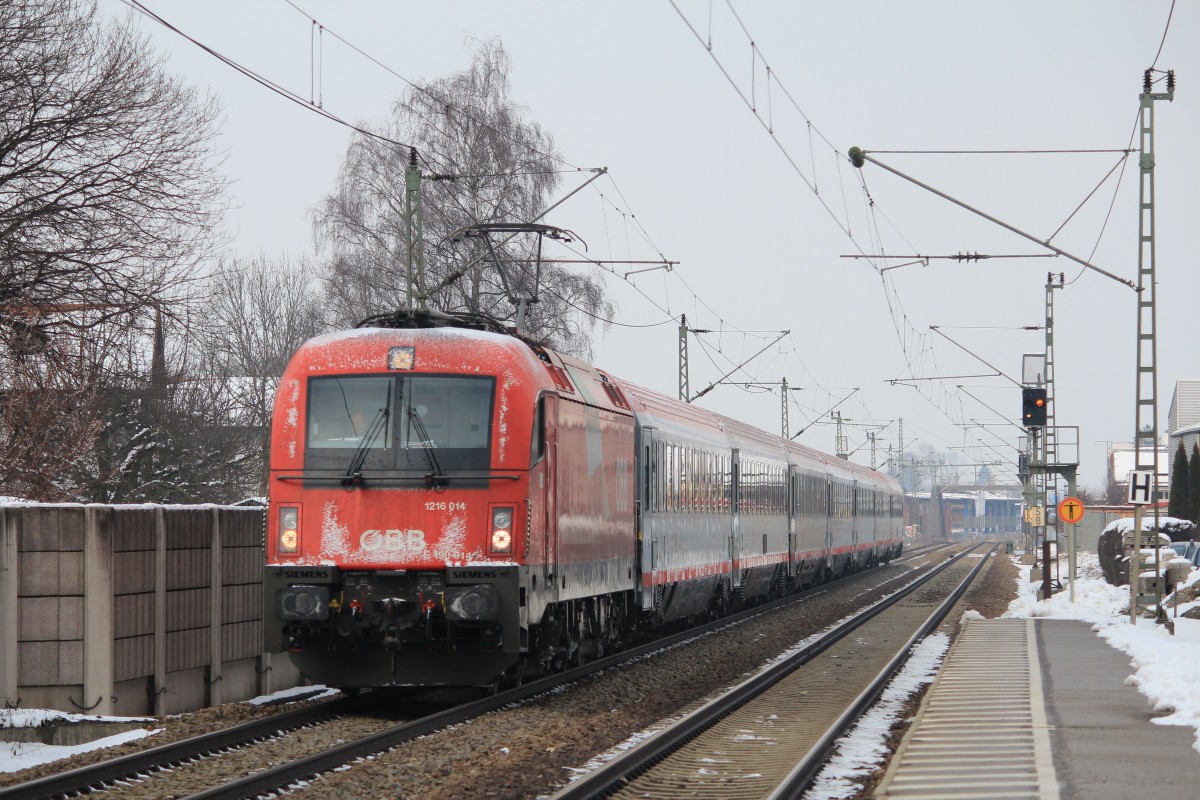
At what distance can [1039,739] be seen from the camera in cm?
1091

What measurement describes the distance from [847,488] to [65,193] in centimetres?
2926

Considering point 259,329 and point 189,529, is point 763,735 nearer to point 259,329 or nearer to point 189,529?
point 189,529

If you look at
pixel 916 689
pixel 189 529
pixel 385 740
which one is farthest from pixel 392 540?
pixel 916 689

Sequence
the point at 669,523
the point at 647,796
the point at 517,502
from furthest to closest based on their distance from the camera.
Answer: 1. the point at 669,523
2. the point at 517,502
3. the point at 647,796

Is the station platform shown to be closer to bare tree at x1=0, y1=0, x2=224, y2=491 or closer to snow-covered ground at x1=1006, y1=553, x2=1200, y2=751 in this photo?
snow-covered ground at x1=1006, y1=553, x2=1200, y2=751

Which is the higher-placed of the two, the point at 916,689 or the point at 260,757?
the point at 260,757

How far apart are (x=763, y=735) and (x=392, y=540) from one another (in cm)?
335

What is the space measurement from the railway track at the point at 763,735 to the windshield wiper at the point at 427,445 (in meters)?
2.73

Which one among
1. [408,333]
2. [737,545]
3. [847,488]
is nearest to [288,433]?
[408,333]

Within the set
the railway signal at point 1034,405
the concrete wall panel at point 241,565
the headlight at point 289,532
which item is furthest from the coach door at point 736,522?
the headlight at point 289,532

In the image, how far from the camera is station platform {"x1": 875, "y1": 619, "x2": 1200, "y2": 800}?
9.00 m

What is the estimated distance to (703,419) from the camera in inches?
1009

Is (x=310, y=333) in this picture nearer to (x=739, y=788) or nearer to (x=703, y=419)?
(x=703, y=419)

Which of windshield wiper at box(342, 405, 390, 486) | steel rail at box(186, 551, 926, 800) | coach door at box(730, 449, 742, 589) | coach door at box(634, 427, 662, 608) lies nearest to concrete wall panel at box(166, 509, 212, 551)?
windshield wiper at box(342, 405, 390, 486)
